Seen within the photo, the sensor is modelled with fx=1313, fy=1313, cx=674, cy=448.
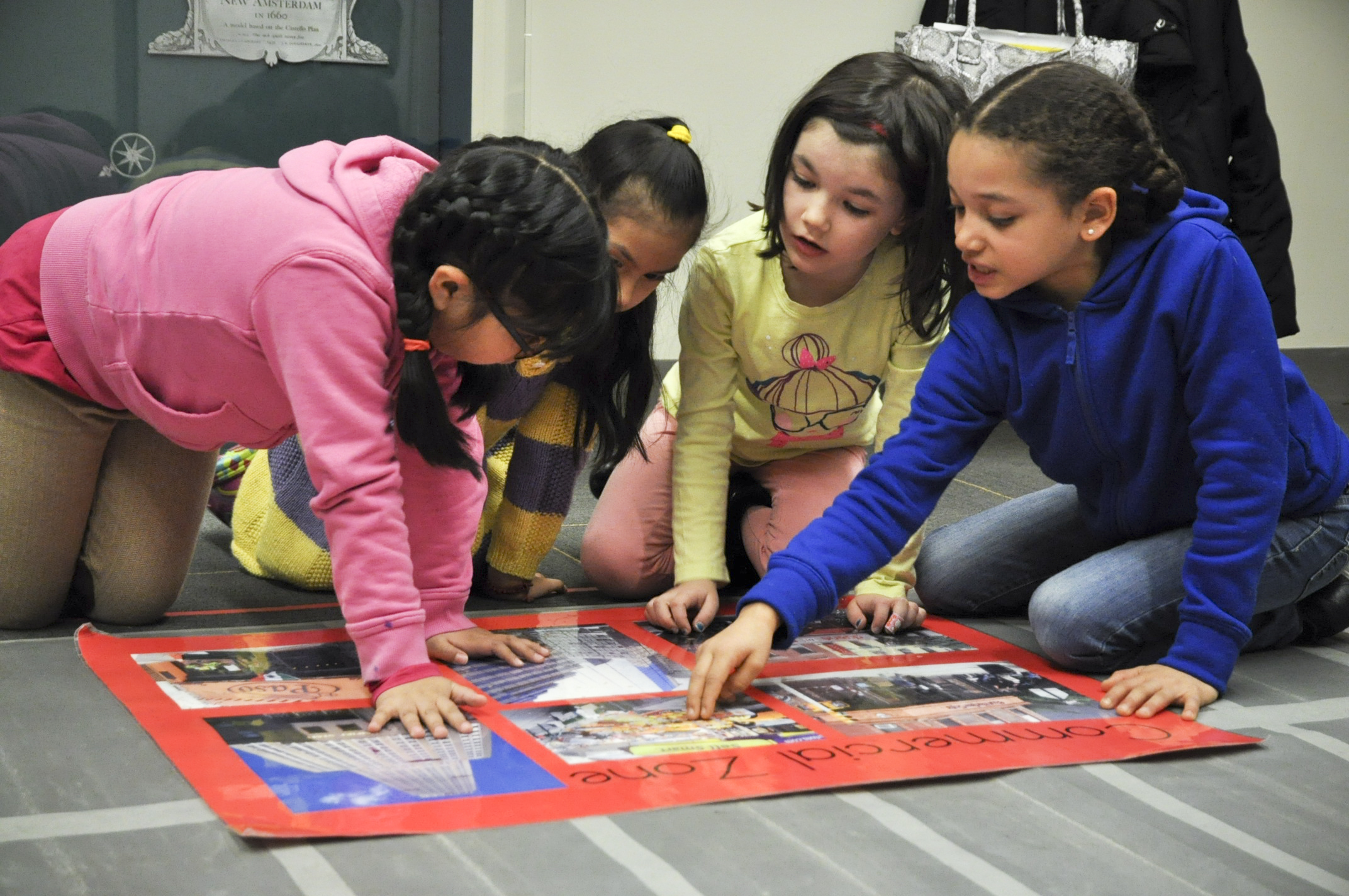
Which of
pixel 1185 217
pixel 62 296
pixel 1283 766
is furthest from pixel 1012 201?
pixel 62 296

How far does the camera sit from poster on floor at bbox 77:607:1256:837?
801 millimetres

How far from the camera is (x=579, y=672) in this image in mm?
1061

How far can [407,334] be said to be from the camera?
0.94 meters

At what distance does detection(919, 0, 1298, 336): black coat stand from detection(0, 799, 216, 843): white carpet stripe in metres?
2.08

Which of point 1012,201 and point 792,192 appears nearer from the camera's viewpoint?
point 1012,201

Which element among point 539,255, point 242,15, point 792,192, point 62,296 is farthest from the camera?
point 242,15

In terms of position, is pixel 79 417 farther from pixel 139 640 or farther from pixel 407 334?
pixel 407 334

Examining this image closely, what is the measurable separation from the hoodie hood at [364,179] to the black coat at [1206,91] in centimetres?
166

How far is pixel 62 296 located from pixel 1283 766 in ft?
3.32

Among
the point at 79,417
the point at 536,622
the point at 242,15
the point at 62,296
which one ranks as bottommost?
the point at 536,622

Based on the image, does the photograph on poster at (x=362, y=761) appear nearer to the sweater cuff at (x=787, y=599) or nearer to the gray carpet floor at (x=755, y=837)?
the gray carpet floor at (x=755, y=837)

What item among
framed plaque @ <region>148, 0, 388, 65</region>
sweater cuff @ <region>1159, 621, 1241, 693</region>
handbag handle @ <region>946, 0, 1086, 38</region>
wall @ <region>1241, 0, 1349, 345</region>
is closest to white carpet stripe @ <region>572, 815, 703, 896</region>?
sweater cuff @ <region>1159, 621, 1241, 693</region>

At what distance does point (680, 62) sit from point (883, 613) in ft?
4.84

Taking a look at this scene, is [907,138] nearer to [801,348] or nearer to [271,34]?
[801,348]
